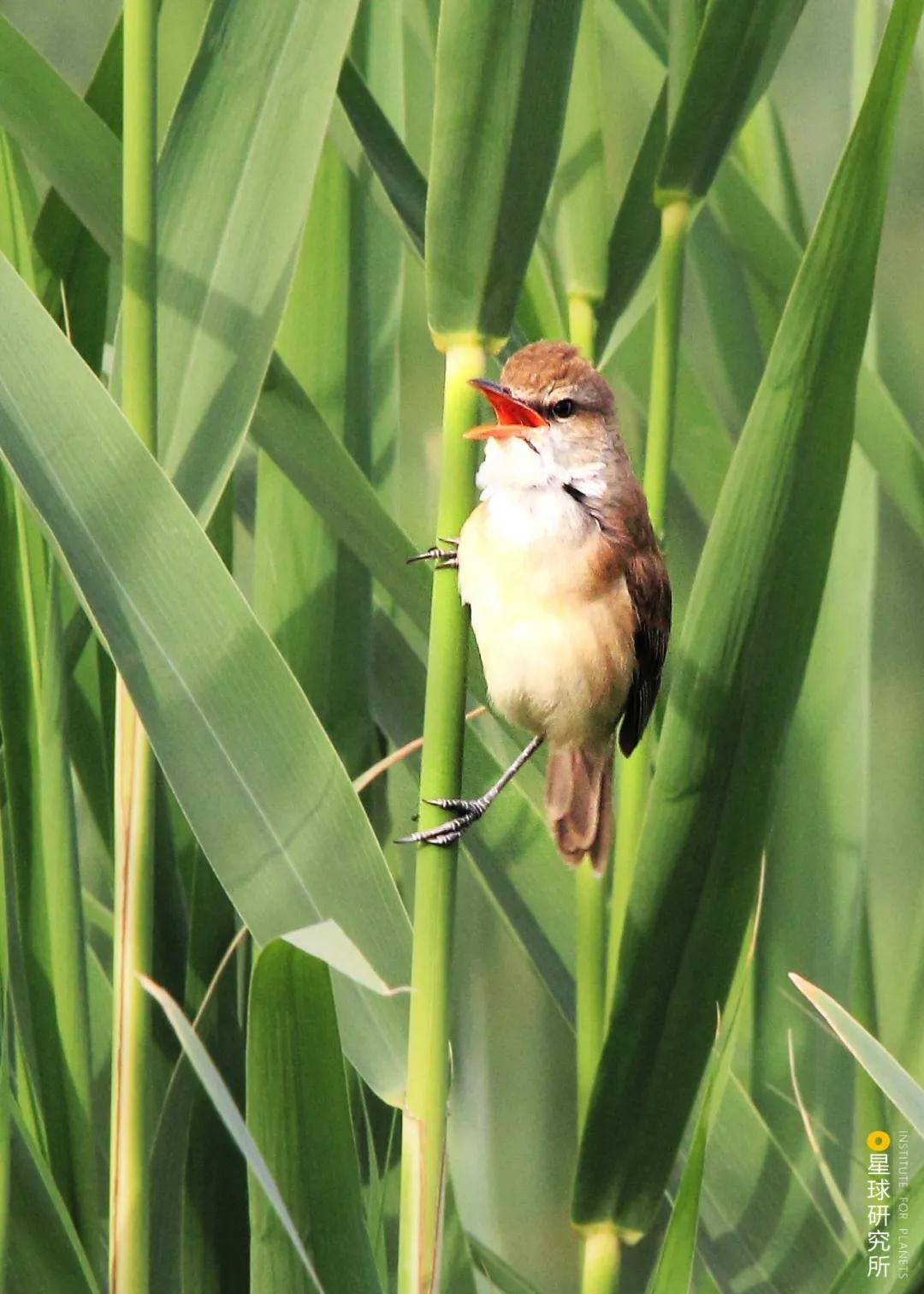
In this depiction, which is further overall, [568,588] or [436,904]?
[568,588]

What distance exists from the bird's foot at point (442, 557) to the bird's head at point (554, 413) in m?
0.08

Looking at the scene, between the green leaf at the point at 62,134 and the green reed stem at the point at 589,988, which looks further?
the green reed stem at the point at 589,988

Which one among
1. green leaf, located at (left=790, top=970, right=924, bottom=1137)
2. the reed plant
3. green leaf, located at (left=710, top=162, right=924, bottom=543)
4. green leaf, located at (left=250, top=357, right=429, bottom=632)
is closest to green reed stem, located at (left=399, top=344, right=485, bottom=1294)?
the reed plant

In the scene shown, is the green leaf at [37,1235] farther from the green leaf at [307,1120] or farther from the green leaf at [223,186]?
the green leaf at [223,186]

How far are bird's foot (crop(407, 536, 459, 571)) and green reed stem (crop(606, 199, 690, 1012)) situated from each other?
0.15 meters

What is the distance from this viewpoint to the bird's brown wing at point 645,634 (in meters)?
1.07

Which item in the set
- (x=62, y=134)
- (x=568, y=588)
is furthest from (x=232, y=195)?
(x=568, y=588)

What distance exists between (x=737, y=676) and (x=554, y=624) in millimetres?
268

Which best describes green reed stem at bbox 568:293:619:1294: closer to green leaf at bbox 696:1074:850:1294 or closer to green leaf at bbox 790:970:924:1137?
green leaf at bbox 696:1074:850:1294

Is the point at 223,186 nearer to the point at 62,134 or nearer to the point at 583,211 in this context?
the point at 62,134

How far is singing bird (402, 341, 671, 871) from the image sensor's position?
3.16 ft

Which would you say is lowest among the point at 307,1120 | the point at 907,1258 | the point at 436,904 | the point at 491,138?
the point at 907,1258

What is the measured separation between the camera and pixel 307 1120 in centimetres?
71

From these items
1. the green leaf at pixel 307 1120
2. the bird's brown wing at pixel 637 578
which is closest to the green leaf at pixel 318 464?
the bird's brown wing at pixel 637 578
